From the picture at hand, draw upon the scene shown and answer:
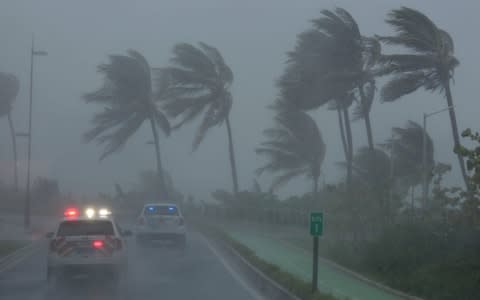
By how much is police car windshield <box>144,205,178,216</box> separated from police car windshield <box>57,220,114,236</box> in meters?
10.7

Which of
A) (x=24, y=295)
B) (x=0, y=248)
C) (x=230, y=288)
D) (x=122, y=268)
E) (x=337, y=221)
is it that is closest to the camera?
(x=24, y=295)

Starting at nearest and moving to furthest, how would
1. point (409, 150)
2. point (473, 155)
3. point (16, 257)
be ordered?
point (473, 155), point (16, 257), point (409, 150)

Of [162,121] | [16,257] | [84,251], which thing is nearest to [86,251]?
[84,251]

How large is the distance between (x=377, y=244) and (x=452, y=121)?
9.55 metres

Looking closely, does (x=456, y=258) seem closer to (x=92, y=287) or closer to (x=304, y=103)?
(x=92, y=287)

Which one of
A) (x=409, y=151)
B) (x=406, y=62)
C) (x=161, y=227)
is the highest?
(x=406, y=62)

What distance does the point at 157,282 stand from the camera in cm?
1750

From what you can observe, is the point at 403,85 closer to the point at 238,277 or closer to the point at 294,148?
the point at 238,277

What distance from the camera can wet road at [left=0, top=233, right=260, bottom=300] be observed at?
15.3 m

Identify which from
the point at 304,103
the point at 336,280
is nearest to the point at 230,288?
the point at 336,280

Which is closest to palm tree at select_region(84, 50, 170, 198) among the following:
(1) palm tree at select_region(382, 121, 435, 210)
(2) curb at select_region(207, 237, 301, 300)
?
(1) palm tree at select_region(382, 121, 435, 210)

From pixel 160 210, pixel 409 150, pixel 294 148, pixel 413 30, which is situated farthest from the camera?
pixel 294 148

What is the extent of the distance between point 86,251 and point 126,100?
34820 mm

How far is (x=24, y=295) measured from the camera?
15.2m
